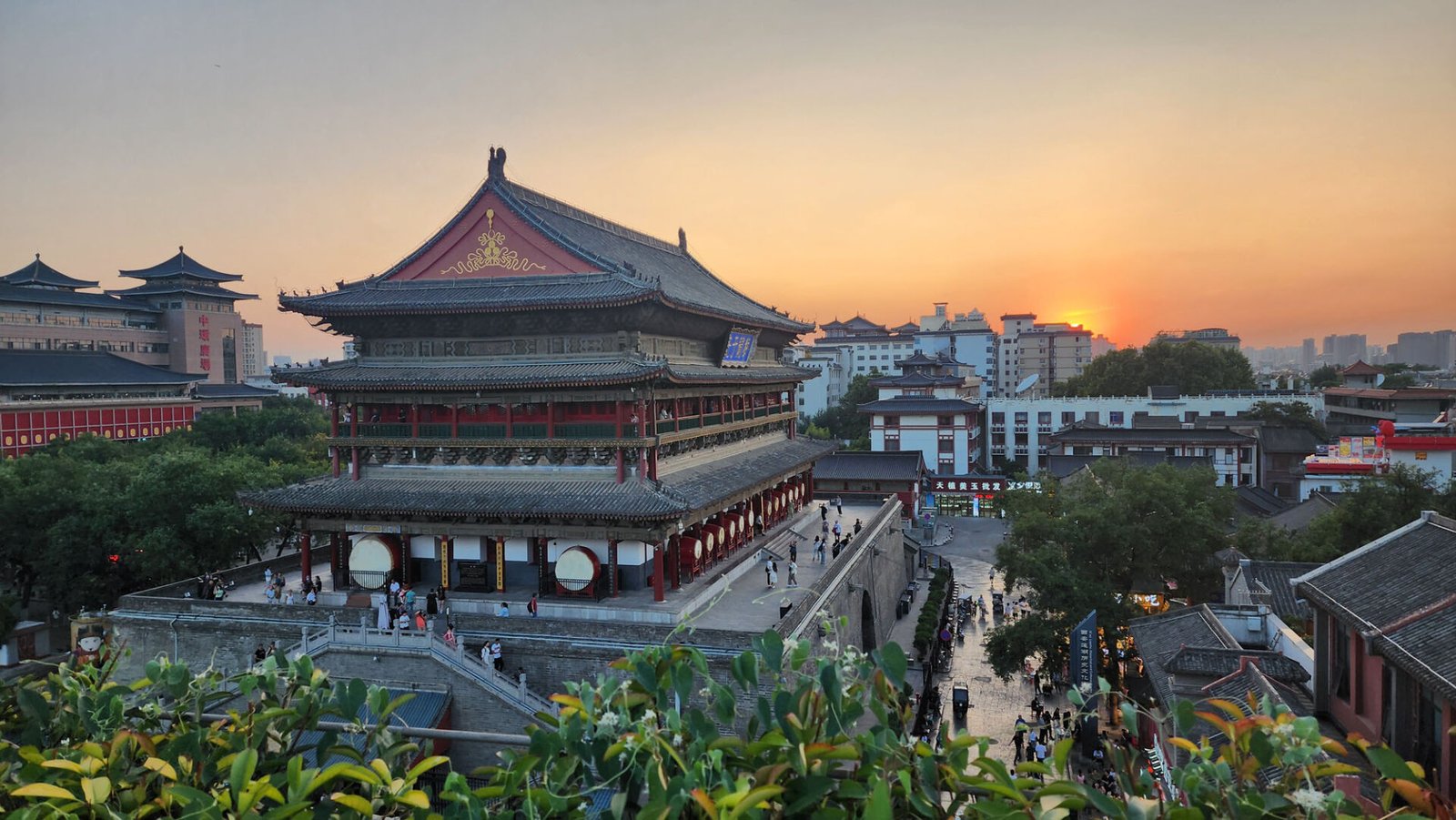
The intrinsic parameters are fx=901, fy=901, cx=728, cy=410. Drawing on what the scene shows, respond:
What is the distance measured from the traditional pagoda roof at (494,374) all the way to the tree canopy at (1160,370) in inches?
2761

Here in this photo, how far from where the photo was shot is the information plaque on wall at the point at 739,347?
36.1 metres

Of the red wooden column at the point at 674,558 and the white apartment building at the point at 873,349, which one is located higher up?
the white apartment building at the point at 873,349

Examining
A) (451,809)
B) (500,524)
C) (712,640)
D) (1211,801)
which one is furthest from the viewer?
(500,524)

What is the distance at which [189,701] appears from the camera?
6828 millimetres

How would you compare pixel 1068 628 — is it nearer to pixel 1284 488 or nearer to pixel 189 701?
pixel 189 701

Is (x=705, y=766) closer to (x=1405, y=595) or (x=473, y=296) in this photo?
(x=1405, y=595)

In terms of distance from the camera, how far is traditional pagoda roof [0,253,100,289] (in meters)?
82.7

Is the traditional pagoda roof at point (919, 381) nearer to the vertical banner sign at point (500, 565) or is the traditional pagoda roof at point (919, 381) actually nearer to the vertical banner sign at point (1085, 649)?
the vertical banner sign at point (1085, 649)

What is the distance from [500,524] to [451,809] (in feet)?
76.8

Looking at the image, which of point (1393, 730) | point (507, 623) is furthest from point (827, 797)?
point (507, 623)

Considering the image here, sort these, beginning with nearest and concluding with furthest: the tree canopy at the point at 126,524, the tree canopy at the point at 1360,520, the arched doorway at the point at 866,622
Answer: the tree canopy at the point at 1360,520, the tree canopy at the point at 126,524, the arched doorway at the point at 866,622

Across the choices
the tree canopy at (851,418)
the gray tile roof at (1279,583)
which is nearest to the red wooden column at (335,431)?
the gray tile roof at (1279,583)

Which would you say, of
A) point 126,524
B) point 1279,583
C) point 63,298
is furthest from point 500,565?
point 63,298

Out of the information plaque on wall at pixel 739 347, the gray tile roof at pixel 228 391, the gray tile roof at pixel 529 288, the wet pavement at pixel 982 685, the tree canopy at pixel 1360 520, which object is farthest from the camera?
the gray tile roof at pixel 228 391
